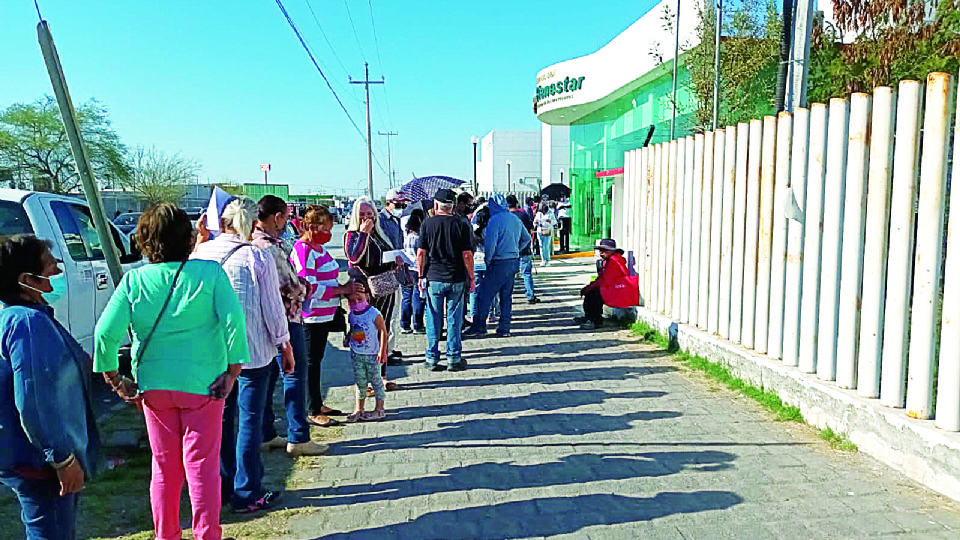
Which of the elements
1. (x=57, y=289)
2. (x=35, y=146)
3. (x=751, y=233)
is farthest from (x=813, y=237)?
(x=35, y=146)

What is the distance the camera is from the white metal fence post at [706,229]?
22.5 feet

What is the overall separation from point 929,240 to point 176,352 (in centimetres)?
421

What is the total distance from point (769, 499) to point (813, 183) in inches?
100

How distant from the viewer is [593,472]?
4316 millimetres

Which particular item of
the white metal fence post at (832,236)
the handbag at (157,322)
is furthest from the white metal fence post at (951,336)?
the handbag at (157,322)

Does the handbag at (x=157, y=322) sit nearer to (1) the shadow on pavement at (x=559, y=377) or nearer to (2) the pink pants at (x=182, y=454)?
(2) the pink pants at (x=182, y=454)

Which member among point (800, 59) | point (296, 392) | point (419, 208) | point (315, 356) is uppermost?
point (800, 59)

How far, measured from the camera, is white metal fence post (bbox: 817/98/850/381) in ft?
16.0

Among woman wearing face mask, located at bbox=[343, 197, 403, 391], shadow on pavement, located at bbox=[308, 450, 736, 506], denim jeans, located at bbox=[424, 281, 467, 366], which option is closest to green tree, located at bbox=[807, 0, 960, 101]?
denim jeans, located at bbox=[424, 281, 467, 366]

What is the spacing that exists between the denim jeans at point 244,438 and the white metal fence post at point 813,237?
3946 millimetres

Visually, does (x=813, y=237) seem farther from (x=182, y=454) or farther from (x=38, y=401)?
(x=38, y=401)

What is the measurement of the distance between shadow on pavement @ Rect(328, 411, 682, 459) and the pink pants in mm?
1554

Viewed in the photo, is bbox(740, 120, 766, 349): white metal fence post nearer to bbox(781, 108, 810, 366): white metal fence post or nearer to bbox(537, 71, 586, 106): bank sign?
bbox(781, 108, 810, 366): white metal fence post

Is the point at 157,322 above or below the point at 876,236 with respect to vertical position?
below
